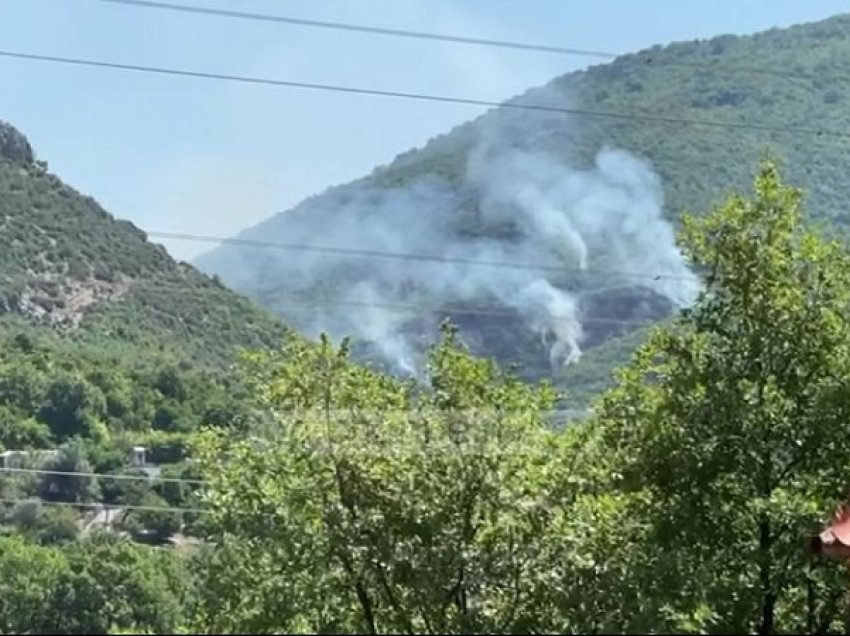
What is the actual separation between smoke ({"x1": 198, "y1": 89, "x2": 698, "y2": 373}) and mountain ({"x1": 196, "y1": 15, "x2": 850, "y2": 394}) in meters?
0.16

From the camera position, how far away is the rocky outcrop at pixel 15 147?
243ft

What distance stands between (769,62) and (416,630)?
86978 mm

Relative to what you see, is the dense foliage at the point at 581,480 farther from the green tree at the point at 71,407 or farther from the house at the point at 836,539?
the green tree at the point at 71,407

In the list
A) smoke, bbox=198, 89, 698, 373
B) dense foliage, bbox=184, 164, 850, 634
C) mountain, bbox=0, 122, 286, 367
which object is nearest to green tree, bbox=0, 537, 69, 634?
dense foliage, bbox=184, 164, 850, 634

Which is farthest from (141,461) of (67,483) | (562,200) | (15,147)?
(562,200)

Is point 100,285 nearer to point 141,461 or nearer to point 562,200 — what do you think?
point 141,461

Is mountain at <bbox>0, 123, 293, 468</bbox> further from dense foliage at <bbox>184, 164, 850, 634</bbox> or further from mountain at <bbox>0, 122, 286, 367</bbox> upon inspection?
dense foliage at <bbox>184, 164, 850, 634</bbox>

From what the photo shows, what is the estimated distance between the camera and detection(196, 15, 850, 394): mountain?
77.8 meters

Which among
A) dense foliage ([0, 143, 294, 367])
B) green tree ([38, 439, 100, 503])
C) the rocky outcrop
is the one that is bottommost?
green tree ([38, 439, 100, 503])

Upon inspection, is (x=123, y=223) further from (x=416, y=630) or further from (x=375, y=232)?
(x=416, y=630)

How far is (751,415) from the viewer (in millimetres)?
11656

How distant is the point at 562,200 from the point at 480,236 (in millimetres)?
6148

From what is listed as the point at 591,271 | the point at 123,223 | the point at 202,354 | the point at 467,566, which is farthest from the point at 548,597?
the point at 591,271

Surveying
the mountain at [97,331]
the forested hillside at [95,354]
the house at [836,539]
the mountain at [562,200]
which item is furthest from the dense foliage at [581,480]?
the mountain at [562,200]
